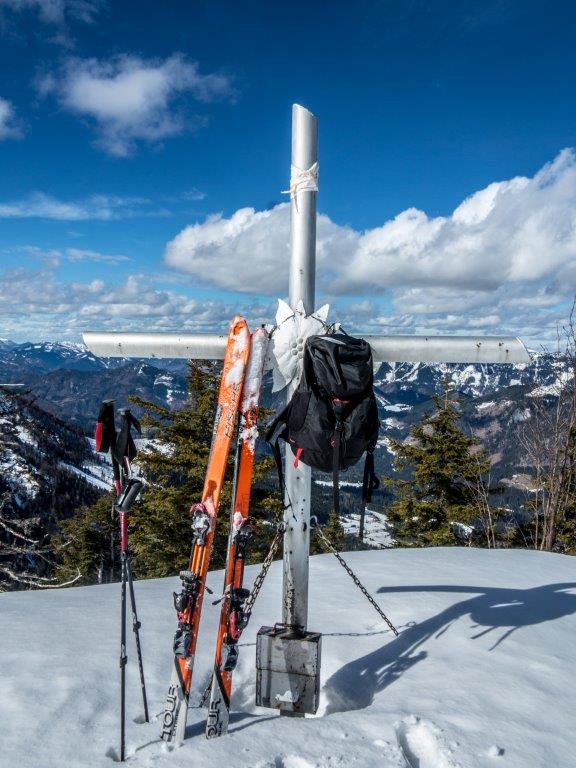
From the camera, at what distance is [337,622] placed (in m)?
6.16

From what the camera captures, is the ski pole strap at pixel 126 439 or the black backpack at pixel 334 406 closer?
the ski pole strap at pixel 126 439

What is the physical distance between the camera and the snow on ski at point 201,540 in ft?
12.8

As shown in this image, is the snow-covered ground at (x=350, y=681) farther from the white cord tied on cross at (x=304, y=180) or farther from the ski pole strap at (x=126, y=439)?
the white cord tied on cross at (x=304, y=180)

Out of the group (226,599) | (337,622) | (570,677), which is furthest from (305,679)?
(570,677)

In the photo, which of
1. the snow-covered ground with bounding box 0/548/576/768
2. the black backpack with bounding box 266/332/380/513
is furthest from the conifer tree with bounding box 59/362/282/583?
the black backpack with bounding box 266/332/380/513

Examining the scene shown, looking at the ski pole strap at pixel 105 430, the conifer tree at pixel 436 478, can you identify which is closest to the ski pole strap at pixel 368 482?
the ski pole strap at pixel 105 430

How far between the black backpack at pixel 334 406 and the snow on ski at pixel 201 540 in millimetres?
535

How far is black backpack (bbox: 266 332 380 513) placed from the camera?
13.8 feet

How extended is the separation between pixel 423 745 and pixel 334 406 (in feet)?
8.25

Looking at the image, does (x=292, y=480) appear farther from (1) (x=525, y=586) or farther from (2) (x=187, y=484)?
(2) (x=187, y=484)

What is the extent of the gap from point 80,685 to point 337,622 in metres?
2.92

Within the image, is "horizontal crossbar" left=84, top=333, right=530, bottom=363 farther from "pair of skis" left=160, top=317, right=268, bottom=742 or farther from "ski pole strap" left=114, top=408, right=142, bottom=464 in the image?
"ski pole strap" left=114, top=408, right=142, bottom=464

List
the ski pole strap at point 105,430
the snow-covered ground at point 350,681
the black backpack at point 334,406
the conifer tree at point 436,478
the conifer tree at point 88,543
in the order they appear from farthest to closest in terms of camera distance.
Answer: the conifer tree at point 88,543, the conifer tree at point 436,478, the black backpack at point 334,406, the ski pole strap at point 105,430, the snow-covered ground at point 350,681

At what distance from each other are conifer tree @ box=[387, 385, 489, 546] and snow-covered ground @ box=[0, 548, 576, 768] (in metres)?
13.6
